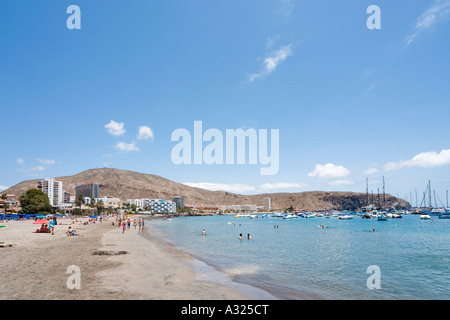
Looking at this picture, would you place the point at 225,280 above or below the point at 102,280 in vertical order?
below

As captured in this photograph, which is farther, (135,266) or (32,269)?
(135,266)

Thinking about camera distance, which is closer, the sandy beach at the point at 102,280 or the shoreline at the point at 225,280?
the sandy beach at the point at 102,280

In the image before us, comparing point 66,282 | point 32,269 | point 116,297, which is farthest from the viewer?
point 32,269

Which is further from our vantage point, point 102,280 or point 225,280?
point 225,280

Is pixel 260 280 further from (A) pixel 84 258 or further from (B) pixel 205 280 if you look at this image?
(A) pixel 84 258

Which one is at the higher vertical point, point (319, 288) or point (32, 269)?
point (32, 269)

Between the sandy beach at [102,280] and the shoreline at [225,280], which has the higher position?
the sandy beach at [102,280]

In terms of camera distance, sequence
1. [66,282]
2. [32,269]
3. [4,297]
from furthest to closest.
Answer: [32,269]
[66,282]
[4,297]

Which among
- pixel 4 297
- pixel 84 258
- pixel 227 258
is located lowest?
pixel 227 258

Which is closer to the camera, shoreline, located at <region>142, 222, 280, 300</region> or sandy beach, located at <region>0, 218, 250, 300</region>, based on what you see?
sandy beach, located at <region>0, 218, 250, 300</region>

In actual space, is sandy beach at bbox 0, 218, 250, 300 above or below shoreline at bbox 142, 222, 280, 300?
above

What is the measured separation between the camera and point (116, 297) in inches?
452
